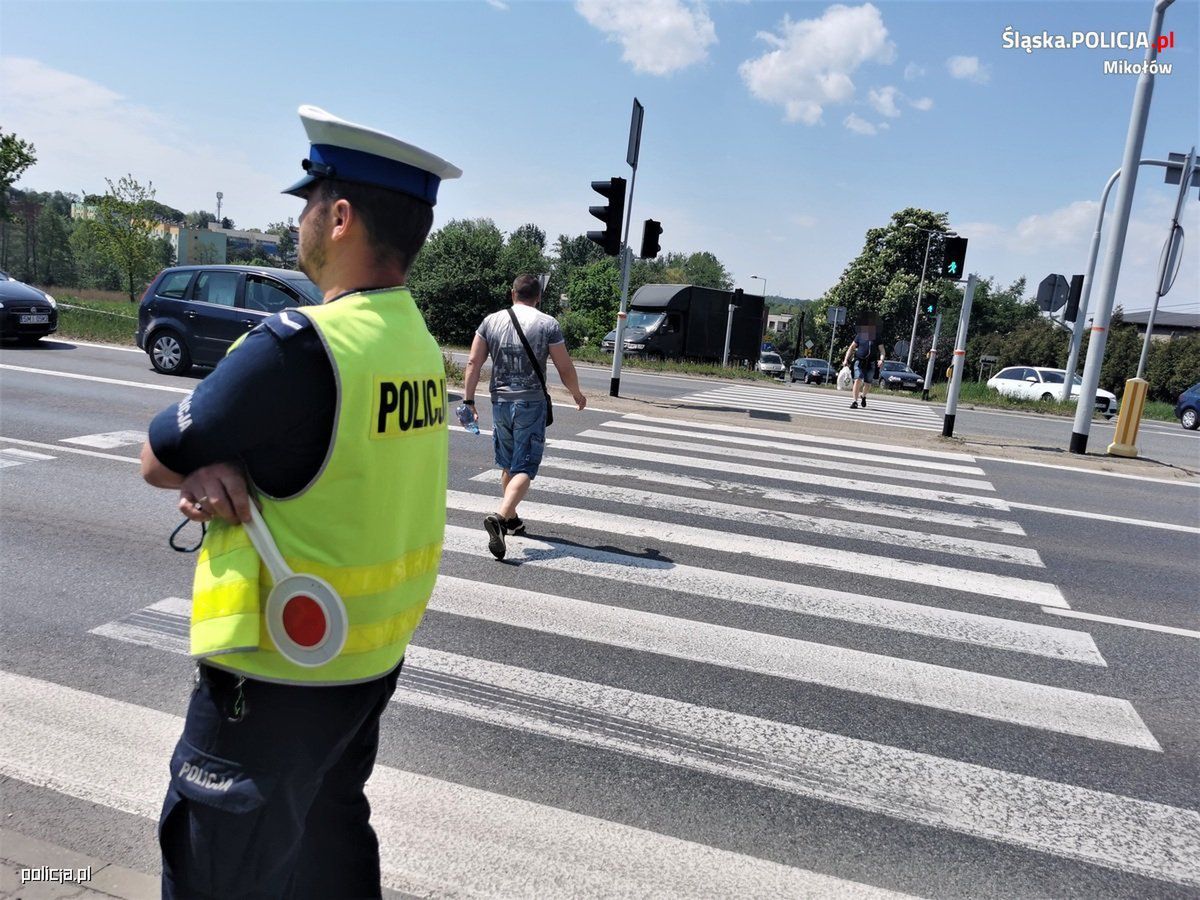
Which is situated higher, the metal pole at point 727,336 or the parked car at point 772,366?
the metal pole at point 727,336

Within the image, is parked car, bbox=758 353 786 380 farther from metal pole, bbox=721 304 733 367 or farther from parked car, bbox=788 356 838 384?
metal pole, bbox=721 304 733 367

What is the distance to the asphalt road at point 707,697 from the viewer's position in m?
2.87

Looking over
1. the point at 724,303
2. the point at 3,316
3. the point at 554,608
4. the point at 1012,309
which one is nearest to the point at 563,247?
the point at 1012,309

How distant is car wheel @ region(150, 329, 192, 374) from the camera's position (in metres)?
13.6

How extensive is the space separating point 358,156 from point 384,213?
0.12 meters

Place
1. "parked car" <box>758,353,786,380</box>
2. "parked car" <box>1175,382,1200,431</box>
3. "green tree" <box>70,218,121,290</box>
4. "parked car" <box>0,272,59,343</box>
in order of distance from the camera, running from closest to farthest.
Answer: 1. "parked car" <box>0,272,59,343</box>
2. "parked car" <box>1175,382,1200,431</box>
3. "parked car" <box>758,353,786,380</box>
4. "green tree" <box>70,218,121,290</box>

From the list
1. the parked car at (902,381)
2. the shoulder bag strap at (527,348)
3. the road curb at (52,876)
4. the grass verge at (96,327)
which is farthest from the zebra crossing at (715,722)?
the parked car at (902,381)

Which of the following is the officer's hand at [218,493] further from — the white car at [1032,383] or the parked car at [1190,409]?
the white car at [1032,383]

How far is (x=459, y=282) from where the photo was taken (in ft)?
133

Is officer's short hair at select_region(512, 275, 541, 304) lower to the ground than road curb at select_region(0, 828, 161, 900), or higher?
higher

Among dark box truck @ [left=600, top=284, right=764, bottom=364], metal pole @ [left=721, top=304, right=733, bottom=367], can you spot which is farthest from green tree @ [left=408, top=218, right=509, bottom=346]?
metal pole @ [left=721, top=304, right=733, bottom=367]

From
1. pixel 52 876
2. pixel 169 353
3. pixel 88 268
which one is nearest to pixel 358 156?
pixel 52 876

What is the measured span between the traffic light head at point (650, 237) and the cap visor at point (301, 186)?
13926 mm

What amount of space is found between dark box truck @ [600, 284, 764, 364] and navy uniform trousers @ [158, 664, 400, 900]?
92.3ft
